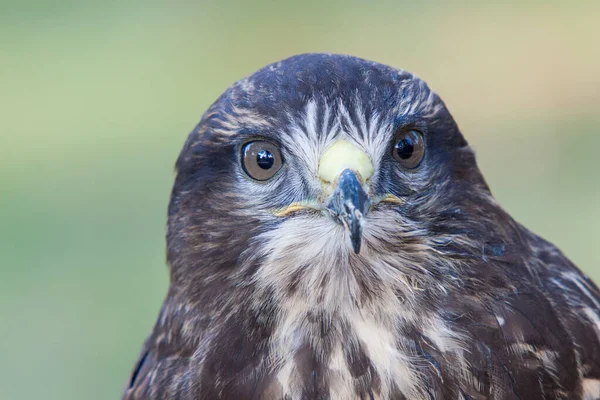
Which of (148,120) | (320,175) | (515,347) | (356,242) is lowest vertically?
(515,347)

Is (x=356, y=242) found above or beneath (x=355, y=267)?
above

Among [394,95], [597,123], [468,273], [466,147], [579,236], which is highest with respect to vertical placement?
[394,95]

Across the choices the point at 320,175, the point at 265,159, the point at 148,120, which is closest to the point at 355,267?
the point at 320,175

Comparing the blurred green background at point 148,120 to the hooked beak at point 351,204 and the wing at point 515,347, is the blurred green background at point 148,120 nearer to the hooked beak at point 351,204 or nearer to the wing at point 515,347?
the wing at point 515,347

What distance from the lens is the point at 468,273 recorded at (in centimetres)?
275

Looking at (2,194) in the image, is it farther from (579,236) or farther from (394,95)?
(394,95)

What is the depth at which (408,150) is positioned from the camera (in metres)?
2.79

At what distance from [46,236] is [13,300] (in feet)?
2.24

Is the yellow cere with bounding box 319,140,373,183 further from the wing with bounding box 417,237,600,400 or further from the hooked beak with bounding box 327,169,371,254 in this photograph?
the wing with bounding box 417,237,600,400

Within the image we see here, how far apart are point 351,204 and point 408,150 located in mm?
362

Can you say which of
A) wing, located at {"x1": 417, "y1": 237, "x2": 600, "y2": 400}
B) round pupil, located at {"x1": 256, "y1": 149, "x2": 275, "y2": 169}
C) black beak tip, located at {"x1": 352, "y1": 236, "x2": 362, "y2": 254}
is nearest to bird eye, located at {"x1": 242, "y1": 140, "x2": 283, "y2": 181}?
round pupil, located at {"x1": 256, "y1": 149, "x2": 275, "y2": 169}

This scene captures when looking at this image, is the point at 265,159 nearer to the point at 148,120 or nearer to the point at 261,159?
the point at 261,159

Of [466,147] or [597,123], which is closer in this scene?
[466,147]

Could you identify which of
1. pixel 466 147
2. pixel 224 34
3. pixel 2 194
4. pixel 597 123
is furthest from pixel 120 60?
pixel 466 147
